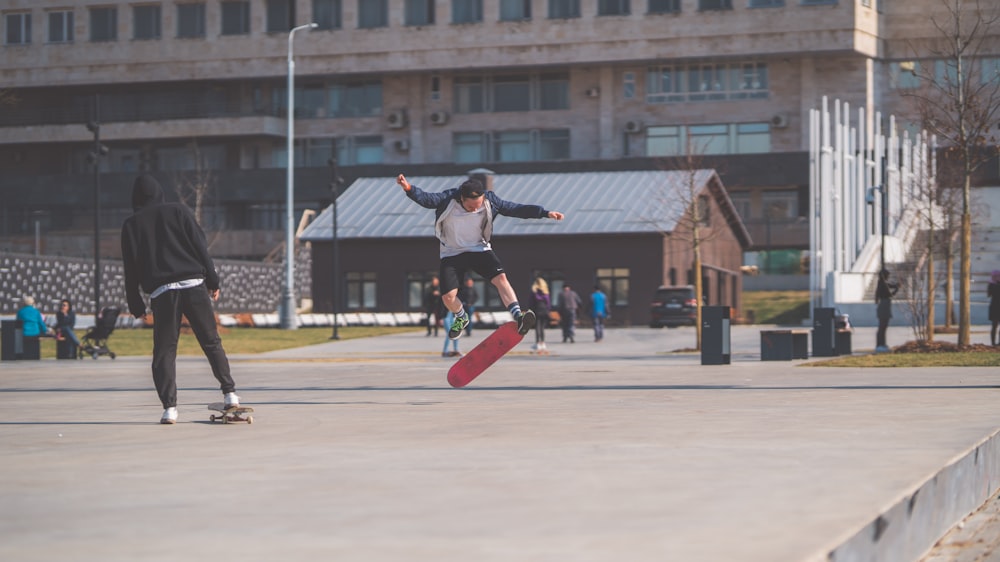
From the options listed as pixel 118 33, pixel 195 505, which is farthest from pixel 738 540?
pixel 118 33

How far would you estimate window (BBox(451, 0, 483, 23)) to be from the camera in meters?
86.3

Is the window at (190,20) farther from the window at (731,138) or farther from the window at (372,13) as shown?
the window at (731,138)

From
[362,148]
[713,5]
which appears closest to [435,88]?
[362,148]

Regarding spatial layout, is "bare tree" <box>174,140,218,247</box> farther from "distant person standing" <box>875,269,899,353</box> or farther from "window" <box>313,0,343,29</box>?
"distant person standing" <box>875,269,899,353</box>

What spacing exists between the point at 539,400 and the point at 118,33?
81.1m

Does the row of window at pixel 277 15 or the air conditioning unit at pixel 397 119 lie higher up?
the row of window at pixel 277 15

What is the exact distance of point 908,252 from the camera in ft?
209

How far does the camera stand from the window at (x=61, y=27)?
91438 millimetres

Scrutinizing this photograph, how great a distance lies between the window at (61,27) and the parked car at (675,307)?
50.6 meters

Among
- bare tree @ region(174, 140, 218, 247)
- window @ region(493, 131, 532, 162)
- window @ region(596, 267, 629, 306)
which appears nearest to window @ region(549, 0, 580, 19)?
window @ region(493, 131, 532, 162)

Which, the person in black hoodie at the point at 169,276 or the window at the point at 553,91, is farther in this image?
the window at the point at 553,91

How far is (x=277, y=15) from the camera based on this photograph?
3516 inches

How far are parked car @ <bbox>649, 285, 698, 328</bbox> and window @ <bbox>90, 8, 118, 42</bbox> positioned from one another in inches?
1911

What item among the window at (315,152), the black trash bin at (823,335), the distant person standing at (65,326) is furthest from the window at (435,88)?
the black trash bin at (823,335)
